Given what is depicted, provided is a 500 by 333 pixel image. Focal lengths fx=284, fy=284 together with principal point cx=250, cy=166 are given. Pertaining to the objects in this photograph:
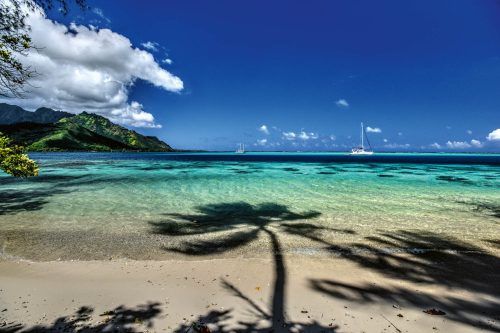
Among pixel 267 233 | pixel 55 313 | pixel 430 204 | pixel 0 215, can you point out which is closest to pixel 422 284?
pixel 267 233

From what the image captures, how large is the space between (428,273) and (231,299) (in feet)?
19.5

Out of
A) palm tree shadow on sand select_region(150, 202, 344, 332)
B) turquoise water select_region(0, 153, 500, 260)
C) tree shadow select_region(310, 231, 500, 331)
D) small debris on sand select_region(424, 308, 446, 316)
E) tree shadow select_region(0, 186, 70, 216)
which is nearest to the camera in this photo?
palm tree shadow on sand select_region(150, 202, 344, 332)

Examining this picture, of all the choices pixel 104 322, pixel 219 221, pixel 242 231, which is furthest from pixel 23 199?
pixel 104 322

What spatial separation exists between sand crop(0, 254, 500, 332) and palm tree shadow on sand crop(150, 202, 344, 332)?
0.15 ft

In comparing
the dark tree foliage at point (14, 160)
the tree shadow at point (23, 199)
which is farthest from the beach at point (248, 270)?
the dark tree foliage at point (14, 160)

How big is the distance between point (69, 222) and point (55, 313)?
10.3 m

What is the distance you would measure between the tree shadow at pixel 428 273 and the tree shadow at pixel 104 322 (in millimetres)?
4077

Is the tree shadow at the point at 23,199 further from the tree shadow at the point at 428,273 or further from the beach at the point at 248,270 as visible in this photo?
the tree shadow at the point at 428,273

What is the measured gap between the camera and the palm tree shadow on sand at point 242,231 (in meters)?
5.63

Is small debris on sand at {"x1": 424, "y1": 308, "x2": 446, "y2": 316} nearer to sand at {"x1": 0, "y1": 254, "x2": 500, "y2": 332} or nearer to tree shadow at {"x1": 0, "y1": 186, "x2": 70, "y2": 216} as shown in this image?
sand at {"x1": 0, "y1": 254, "x2": 500, "y2": 332}

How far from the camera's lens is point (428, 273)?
8328 millimetres

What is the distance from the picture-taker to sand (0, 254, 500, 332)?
552cm

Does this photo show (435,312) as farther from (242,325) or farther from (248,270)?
(248,270)

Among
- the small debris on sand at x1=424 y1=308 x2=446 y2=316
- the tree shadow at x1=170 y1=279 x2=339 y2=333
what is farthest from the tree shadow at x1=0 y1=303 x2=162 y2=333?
the small debris on sand at x1=424 y1=308 x2=446 y2=316
